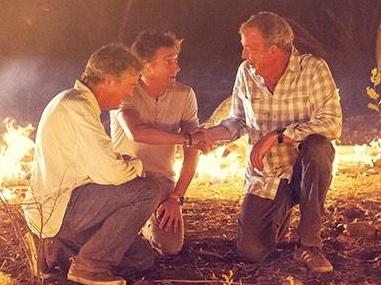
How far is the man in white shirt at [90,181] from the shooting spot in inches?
177

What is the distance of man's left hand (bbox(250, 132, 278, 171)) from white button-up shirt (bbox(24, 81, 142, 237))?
80 cm

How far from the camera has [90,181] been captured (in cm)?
468

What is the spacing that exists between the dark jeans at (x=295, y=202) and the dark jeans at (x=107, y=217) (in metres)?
0.76

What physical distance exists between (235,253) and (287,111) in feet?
3.25

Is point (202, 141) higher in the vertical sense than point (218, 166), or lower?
higher

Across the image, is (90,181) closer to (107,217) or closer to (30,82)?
(107,217)

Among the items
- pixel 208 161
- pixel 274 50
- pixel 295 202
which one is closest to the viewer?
pixel 274 50

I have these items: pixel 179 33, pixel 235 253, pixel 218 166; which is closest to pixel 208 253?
pixel 235 253

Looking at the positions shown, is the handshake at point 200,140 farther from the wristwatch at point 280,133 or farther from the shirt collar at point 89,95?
the shirt collar at point 89,95

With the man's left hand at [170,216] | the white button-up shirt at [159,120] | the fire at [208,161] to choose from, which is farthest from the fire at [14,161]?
the man's left hand at [170,216]

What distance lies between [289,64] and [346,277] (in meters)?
1.37

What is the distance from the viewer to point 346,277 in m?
4.79

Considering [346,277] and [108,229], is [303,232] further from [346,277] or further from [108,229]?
[108,229]

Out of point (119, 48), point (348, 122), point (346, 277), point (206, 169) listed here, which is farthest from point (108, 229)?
point (348, 122)
